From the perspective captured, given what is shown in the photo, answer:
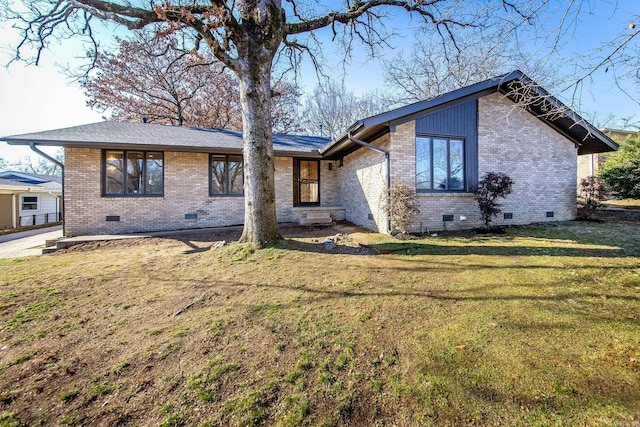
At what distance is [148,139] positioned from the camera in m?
8.60

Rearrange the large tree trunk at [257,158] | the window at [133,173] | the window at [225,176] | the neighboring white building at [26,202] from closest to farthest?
the large tree trunk at [257,158], the window at [133,173], the window at [225,176], the neighboring white building at [26,202]

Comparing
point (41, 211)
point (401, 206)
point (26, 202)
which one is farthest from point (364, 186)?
point (41, 211)

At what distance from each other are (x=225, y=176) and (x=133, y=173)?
2.96 m

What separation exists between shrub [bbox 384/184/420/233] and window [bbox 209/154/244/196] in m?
5.81

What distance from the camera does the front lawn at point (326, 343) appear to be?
1664 millimetres

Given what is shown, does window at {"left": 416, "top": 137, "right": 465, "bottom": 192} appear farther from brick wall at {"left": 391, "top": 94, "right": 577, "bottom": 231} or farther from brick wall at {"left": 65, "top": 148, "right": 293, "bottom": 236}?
brick wall at {"left": 65, "top": 148, "right": 293, "bottom": 236}

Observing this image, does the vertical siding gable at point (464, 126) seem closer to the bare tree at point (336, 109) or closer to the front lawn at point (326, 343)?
the front lawn at point (326, 343)

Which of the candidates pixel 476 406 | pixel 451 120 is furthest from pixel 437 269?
pixel 451 120

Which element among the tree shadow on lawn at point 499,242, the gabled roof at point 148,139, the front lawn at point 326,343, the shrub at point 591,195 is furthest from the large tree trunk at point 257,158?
the shrub at point 591,195

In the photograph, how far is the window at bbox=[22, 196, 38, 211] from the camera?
1628cm

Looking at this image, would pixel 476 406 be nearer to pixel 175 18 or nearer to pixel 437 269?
pixel 437 269

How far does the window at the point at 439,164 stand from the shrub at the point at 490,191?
2.23ft

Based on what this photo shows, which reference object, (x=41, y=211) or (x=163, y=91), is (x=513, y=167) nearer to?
(x=163, y=91)

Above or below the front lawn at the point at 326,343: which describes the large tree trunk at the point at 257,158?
above
